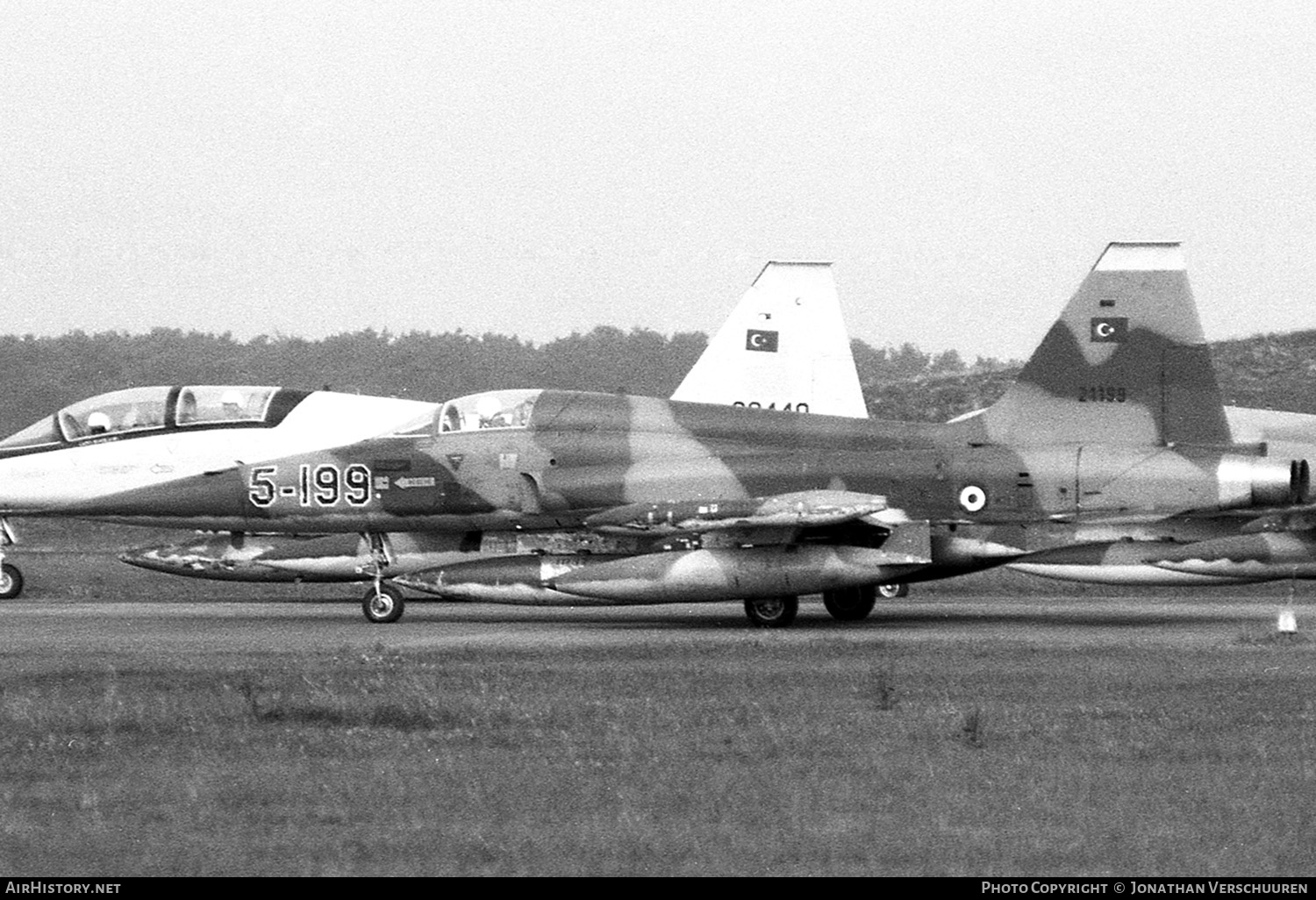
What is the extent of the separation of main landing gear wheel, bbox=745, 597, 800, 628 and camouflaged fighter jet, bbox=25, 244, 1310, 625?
2 cm

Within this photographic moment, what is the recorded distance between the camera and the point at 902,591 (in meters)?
25.8

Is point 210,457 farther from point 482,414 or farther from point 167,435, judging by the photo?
point 482,414

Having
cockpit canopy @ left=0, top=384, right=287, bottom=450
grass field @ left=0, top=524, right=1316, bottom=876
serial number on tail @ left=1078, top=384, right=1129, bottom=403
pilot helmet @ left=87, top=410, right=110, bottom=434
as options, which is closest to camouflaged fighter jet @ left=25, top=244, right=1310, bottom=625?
serial number on tail @ left=1078, top=384, right=1129, bottom=403

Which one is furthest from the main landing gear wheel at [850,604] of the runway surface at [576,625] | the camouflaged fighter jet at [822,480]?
the runway surface at [576,625]

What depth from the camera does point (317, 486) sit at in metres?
21.9

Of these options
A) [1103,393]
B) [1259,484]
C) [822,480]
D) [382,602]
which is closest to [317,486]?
[382,602]

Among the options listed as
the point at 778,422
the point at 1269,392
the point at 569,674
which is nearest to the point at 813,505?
the point at 778,422

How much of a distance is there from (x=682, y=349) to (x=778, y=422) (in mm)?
51889

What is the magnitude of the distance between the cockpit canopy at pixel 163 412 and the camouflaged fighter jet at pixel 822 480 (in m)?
1.42

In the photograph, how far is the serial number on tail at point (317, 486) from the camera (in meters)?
21.8

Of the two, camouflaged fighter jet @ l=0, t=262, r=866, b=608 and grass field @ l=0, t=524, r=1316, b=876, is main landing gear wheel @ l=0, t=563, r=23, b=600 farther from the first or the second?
grass field @ l=0, t=524, r=1316, b=876

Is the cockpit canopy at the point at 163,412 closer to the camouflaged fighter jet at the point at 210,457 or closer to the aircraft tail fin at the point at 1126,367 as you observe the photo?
the camouflaged fighter jet at the point at 210,457
